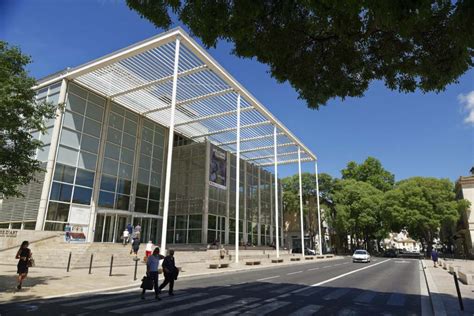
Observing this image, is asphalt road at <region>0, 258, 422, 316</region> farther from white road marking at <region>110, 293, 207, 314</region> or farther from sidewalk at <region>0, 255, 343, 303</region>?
sidewalk at <region>0, 255, 343, 303</region>

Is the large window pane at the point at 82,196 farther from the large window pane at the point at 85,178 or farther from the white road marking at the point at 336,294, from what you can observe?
the white road marking at the point at 336,294

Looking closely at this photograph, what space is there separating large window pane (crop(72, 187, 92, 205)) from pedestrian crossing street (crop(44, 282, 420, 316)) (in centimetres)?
1846

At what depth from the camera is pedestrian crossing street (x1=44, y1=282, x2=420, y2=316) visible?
7.90m

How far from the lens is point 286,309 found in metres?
8.34

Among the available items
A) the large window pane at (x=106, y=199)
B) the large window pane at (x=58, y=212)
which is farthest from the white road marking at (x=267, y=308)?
the large window pane at (x=106, y=199)

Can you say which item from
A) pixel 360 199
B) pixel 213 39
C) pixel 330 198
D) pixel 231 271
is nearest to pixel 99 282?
pixel 231 271

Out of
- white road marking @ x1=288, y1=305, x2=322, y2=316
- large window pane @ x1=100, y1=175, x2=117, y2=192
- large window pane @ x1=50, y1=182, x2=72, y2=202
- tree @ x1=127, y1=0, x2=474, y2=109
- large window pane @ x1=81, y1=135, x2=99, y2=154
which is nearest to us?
tree @ x1=127, y1=0, x2=474, y2=109

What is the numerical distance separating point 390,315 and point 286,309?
248cm

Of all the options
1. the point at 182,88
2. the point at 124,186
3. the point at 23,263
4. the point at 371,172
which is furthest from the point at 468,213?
the point at 23,263

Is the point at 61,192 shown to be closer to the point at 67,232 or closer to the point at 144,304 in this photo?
the point at 67,232

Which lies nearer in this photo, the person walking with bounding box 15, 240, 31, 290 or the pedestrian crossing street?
the pedestrian crossing street

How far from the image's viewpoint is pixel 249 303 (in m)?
9.12

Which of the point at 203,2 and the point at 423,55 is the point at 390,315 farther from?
the point at 203,2

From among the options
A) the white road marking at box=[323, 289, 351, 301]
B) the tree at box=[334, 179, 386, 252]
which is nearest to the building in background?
the tree at box=[334, 179, 386, 252]
